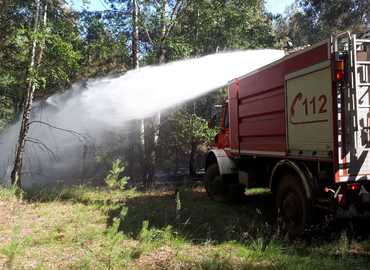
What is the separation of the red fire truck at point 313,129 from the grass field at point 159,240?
62 centimetres

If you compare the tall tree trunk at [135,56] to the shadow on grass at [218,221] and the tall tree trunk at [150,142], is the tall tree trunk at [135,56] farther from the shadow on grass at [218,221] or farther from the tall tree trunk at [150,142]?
the shadow on grass at [218,221]

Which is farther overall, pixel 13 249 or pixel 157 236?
pixel 157 236

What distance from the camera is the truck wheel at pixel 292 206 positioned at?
6867 mm

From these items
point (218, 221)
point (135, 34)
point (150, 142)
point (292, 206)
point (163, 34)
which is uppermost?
point (163, 34)

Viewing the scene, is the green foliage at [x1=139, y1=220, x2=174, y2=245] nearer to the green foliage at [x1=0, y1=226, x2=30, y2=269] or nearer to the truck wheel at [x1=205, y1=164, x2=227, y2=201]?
the green foliage at [x1=0, y1=226, x2=30, y2=269]

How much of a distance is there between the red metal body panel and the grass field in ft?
4.65

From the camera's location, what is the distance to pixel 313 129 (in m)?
6.64

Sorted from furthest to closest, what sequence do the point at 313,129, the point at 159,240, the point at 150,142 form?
the point at 150,142 → the point at 313,129 → the point at 159,240

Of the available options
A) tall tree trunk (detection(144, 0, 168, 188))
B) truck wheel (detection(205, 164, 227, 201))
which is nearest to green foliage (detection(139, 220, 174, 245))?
truck wheel (detection(205, 164, 227, 201))

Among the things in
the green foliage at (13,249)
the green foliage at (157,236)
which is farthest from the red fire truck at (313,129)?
the green foliage at (13,249)

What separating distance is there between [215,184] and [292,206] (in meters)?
3.78

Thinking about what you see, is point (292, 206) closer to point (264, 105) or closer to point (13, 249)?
point (264, 105)

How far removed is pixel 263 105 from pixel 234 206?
2.82m

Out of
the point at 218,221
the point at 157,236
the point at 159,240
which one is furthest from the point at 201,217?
the point at 159,240
